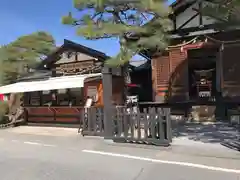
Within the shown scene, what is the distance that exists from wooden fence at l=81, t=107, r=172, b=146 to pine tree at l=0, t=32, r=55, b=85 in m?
15.1

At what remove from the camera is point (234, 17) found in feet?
23.3

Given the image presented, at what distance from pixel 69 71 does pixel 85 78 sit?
3683mm

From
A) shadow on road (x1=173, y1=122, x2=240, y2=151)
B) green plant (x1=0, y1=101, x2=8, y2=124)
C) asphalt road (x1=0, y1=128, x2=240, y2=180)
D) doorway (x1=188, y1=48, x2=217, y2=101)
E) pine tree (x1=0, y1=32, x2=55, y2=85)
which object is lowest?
asphalt road (x1=0, y1=128, x2=240, y2=180)

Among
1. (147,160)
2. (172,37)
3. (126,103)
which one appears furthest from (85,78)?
(147,160)

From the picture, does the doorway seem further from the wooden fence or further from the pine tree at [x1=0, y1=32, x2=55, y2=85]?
the pine tree at [x1=0, y1=32, x2=55, y2=85]

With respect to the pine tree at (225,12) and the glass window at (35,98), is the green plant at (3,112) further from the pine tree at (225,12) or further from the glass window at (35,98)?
the pine tree at (225,12)

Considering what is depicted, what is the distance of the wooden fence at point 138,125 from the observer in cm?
818

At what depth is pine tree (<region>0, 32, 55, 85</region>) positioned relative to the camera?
2345 cm

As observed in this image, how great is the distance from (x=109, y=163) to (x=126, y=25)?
6086mm

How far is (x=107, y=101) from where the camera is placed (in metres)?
10.2

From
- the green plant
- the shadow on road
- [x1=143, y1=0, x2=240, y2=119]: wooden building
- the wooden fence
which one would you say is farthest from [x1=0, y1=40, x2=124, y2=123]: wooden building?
the shadow on road

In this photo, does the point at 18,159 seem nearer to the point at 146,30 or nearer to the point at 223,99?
the point at 146,30

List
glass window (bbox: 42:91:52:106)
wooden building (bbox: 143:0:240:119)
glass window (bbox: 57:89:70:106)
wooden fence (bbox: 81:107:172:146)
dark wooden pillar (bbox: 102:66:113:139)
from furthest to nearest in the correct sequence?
glass window (bbox: 42:91:52:106) → glass window (bbox: 57:89:70:106) → wooden building (bbox: 143:0:240:119) → dark wooden pillar (bbox: 102:66:113:139) → wooden fence (bbox: 81:107:172:146)

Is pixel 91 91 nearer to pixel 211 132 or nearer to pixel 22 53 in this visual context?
pixel 211 132
